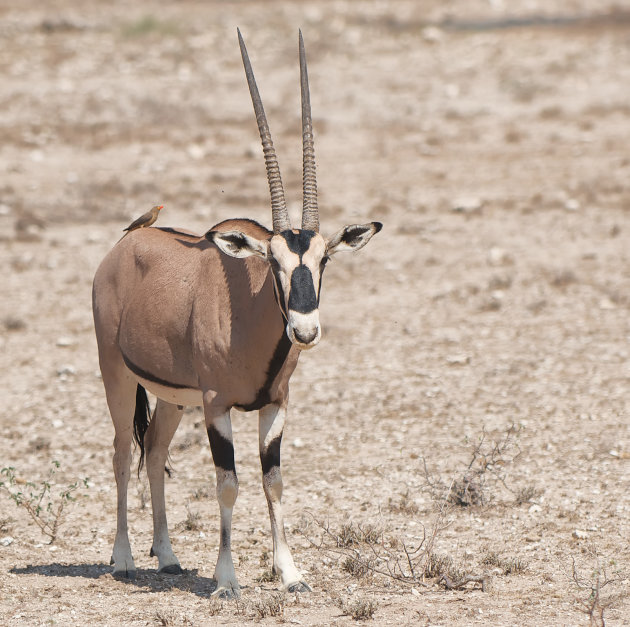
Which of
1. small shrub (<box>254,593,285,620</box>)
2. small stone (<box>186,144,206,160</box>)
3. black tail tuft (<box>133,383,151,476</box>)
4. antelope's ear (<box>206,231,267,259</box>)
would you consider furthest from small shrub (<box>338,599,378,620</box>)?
small stone (<box>186,144,206,160</box>)

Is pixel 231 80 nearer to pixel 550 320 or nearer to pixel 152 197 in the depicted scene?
pixel 152 197

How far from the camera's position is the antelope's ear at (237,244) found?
684 centimetres

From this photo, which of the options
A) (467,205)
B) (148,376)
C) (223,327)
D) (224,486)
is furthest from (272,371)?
(467,205)

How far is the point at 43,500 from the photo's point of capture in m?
9.50

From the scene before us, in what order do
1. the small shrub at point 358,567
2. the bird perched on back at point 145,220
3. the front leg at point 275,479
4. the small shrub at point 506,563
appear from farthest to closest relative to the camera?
1. the bird perched on back at point 145,220
2. the small shrub at point 506,563
3. the small shrub at point 358,567
4. the front leg at point 275,479

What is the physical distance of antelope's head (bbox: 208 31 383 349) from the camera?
642 cm

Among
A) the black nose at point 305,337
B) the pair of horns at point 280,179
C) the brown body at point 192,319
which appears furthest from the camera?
the brown body at point 192,319

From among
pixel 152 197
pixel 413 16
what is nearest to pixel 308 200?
pixel 152 197

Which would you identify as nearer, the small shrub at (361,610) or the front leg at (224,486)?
the small shrub at (361,610)

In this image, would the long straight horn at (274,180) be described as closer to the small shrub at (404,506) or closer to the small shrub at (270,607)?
the small shrub at (270,607)

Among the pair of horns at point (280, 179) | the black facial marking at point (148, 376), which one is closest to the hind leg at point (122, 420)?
the black facial marking at point (148, 376)

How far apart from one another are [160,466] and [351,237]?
249 cm

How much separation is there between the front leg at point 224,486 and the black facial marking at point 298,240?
4.01 ft

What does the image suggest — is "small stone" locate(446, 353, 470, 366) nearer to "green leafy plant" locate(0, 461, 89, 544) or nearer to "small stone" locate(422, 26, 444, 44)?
"green leafy plant" locate(0, 461, 89, 544)
